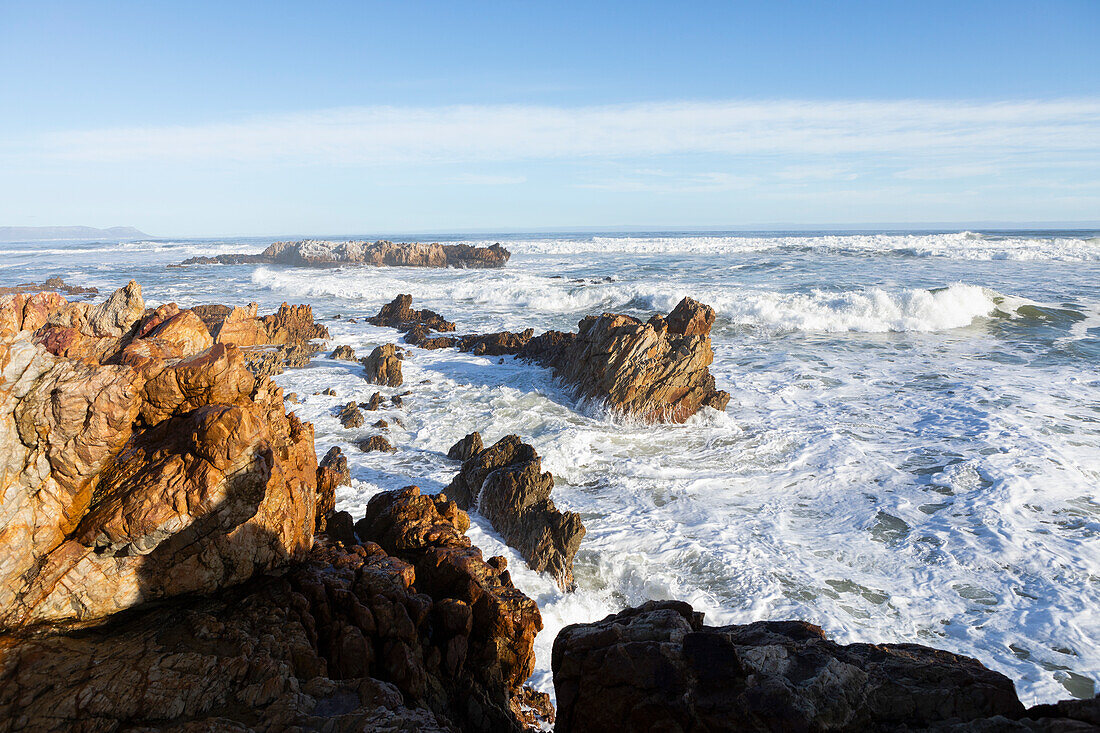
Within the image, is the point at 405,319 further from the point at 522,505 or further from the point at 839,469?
the point at 839,469

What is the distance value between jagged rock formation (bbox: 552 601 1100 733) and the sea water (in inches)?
87.9

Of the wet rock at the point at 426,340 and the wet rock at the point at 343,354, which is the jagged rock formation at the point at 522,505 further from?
the wet rock at the point at 426,340

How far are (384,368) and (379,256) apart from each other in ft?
151

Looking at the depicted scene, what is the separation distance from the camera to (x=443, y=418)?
40.7ft

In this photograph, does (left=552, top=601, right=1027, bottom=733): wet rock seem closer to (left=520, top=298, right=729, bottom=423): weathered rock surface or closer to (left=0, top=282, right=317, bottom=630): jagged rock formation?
(left=0, top=282, right=317, bottom=630): jagged rock formation

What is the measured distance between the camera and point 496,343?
704 inches

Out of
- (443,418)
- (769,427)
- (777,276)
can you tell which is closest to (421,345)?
(443,418)

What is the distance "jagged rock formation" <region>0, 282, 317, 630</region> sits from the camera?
148 inches

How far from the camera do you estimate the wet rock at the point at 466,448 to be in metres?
10.0

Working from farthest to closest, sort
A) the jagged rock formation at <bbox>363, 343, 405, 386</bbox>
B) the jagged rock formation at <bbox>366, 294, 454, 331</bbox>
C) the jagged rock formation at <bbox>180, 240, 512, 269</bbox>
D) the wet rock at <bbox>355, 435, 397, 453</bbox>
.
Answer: the jagged rock formation at <bbox>180, 240, 512, 269</bbox> < the jagged rock formation at <bbox>366, 294, 454, 331</bbox> < the jagged rock formation at <bbox>363, 343, 405, 386</bbox> < the wet rock at <bbox>355, 435, 397, 453</bbox>

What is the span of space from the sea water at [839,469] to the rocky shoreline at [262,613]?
1535 millimetres

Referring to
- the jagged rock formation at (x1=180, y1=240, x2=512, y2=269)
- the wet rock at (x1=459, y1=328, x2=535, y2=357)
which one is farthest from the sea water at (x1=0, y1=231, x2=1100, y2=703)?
the jagged rock formation at (x1=180, y1=240, x2=512, y2=269)

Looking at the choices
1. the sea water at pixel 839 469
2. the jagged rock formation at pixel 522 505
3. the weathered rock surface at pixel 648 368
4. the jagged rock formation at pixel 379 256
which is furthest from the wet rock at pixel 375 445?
the jagged rock formation at pixel 379 256

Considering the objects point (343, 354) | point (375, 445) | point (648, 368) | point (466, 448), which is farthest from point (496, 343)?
point (466, 448)
